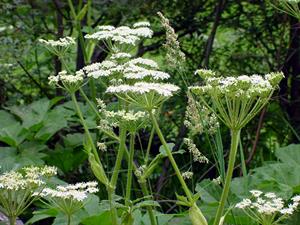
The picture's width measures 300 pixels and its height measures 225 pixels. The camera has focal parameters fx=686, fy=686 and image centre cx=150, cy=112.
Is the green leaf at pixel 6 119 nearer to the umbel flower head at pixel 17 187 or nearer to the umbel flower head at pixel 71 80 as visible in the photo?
the umbel flower head at pixel 71 80

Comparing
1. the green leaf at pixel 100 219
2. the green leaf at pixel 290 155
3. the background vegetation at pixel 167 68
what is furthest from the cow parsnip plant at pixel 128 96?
the background vegetation at pixel 167 68

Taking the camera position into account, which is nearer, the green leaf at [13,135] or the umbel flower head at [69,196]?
the umbel flower head at [69,196]

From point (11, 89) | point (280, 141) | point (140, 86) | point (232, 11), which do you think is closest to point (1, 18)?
point (11, 89)

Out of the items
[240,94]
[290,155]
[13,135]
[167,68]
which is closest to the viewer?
[240,94]

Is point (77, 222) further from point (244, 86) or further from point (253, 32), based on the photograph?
point (253, 32)

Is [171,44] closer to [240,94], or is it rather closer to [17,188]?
[240,94]

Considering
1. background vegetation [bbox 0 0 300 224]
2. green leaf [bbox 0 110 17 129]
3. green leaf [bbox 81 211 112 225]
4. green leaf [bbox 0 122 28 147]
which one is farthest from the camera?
green leaf [bbox 0 110 17 129]

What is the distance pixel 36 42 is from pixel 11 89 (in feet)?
1.59

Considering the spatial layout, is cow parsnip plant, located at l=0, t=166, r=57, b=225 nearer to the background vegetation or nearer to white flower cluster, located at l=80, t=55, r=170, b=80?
white flower cluster, located at l=80, t=55, r=170, b=80

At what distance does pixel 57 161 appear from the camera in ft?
12.2

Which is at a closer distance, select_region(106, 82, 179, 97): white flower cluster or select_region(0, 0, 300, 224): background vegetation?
select_region(106, 82, 179, 97): white flower cluster

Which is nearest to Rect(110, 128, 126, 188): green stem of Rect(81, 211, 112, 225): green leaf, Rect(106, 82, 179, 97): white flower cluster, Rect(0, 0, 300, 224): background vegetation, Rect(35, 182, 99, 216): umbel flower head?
Rect(35, 182, 99, 216): umbel flower head

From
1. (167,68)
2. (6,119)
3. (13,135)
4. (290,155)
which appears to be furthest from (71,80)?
(167,68)

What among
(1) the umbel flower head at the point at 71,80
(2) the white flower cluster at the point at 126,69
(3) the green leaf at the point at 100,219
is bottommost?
(3) the green leaf at the point at 100,219
